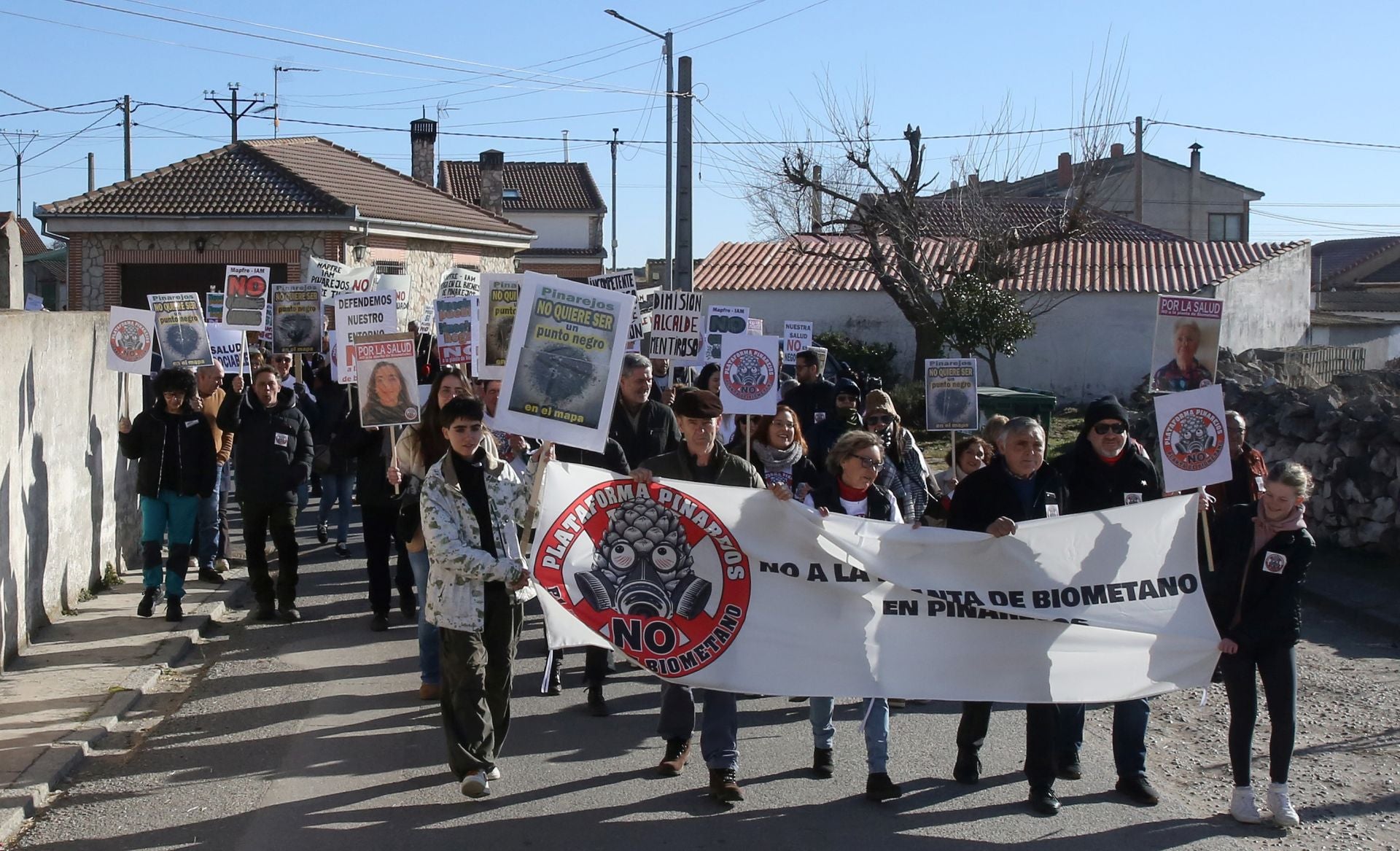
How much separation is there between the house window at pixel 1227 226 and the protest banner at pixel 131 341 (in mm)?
52660

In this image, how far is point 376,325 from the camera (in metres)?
9.33

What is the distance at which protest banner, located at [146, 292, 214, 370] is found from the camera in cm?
1215

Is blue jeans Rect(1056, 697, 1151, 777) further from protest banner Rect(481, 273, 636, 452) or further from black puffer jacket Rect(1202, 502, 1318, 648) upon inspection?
protest banner Rect(481, 273, 636, 452)

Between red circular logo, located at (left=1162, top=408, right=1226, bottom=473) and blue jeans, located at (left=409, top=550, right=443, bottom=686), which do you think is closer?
red circular logo, located at (left=1162, top=408, right=1226, bottom=473)

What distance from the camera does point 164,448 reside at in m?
9.52

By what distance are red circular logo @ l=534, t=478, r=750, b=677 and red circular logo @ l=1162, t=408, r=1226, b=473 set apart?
96.5 inches

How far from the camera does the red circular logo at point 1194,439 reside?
678cm

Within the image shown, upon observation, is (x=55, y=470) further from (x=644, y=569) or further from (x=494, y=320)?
(x=644, y=569)

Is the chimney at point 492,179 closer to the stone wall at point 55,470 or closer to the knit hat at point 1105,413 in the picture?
the stone wall at point 55,470

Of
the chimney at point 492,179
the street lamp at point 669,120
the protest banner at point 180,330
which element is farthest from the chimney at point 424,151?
the protest banner at point 180,330

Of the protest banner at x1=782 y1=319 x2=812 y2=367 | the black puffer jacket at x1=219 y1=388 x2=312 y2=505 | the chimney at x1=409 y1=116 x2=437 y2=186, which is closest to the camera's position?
the black puffer jacket at x1=219 y1=388 x2=312 y2=505

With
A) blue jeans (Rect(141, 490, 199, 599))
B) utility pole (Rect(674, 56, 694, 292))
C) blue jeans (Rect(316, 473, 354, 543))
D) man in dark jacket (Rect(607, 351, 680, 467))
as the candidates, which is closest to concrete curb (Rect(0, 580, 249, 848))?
blue jeans (Rect(141, 490, 199, 599))

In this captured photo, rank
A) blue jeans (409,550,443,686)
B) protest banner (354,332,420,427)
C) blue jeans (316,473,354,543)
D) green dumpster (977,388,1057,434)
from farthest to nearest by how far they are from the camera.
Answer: green dumpster (977,388,1057,434) < blue jeans (316,473,354,543) < protest banner (354,332,420,427) < blue jeans (409,550,443,686)

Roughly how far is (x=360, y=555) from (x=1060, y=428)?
55.0 ft
